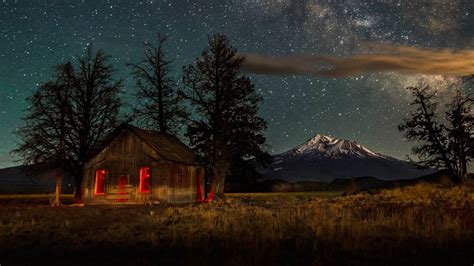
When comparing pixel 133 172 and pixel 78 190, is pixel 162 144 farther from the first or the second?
pixel 78 190

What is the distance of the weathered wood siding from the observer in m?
34.4

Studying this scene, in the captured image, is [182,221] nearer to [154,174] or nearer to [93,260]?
[93,260]

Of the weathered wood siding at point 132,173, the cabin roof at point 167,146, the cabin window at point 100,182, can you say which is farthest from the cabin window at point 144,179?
the cabin window at point 100,182

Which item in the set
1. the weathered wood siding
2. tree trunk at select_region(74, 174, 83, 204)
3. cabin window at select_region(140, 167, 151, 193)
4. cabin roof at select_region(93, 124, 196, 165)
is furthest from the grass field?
tree trunk at select_region(74, 174, 83, 204)

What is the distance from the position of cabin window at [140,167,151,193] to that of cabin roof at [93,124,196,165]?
1893 millimetres

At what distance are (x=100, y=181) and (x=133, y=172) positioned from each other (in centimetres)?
313

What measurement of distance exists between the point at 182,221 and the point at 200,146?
23.9 m

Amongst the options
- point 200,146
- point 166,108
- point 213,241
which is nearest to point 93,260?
point 213,241

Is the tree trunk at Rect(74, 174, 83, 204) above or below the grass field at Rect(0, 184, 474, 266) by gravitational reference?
above

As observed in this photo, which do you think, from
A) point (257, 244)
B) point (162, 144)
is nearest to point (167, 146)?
point (162, 144)

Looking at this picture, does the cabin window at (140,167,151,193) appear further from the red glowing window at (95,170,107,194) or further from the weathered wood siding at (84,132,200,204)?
the red glowing window at (95,170,107,194)

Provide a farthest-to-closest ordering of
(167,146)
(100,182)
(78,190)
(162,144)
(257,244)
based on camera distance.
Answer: (78,190) < (167,146) < (162,144) < (100,182) < (257,244)

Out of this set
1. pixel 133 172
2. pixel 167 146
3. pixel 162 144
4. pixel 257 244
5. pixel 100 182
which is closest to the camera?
pixel 257 244

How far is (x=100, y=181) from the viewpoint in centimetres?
3562
